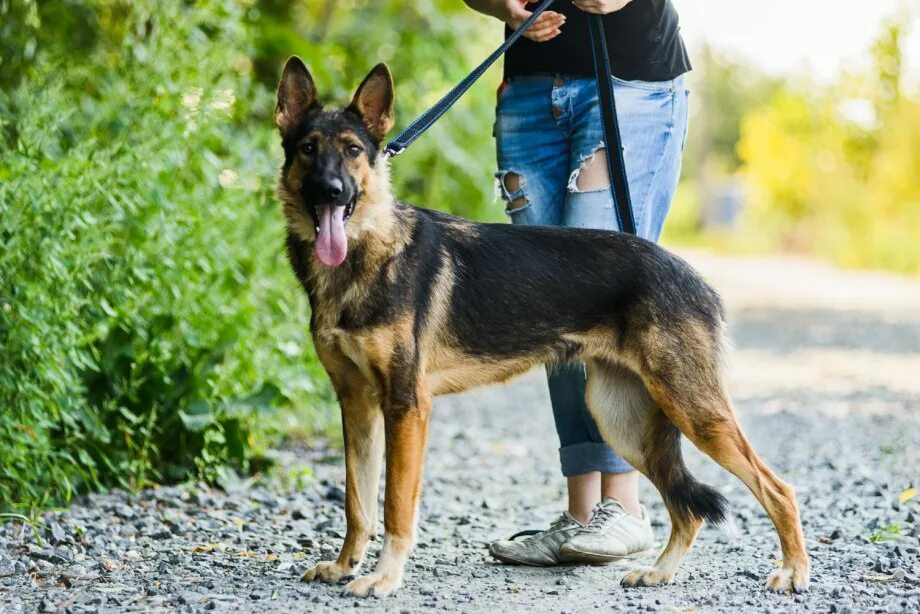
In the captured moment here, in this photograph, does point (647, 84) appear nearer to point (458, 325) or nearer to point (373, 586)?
point (458, 325)

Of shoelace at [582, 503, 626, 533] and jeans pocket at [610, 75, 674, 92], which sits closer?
jeans pocket at [610, 75, 674, 92]

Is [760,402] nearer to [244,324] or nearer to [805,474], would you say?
[805,474]

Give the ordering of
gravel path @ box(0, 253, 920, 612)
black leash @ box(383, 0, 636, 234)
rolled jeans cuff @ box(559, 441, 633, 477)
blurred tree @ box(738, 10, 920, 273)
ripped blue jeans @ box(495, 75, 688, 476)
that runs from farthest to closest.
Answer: blurred tree @ box(738, 10, 920, 273)
rolled jeans cuff @ box(559, 441, 633, 477)
ripped blue jeans @ box(495, 75, 688, 476)
black leash @ box(383, 0, 636, 234)
gravel path @ box(0, 253, 920, 612)

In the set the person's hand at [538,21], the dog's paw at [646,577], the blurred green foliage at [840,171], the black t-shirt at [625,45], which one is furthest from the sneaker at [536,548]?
the blurred green foliage at [840,171]

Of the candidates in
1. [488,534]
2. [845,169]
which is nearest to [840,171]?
[845,169]

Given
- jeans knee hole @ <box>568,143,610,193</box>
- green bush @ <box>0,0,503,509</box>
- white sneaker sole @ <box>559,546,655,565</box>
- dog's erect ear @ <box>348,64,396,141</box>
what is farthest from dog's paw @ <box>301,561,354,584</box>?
jeans knee hole @ <box>568,143,610,193</box>

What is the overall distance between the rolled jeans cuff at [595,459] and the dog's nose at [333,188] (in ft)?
5.34

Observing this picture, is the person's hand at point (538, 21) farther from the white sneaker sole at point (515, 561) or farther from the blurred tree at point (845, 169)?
the blurred tree at point (845, 169)

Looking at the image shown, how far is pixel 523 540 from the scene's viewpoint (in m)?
4.88

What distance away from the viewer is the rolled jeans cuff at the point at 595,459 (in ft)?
16.3

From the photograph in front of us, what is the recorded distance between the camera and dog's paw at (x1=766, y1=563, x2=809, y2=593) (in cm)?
423

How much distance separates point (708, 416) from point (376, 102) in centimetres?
186

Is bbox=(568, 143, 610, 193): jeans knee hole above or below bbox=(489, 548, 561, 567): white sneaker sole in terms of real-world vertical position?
above

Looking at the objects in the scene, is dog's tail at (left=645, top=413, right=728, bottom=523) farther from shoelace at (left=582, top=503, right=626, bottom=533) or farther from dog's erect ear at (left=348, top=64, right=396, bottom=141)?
dog's erect ear at (left=348, top=64, right=396, bottom=141)
